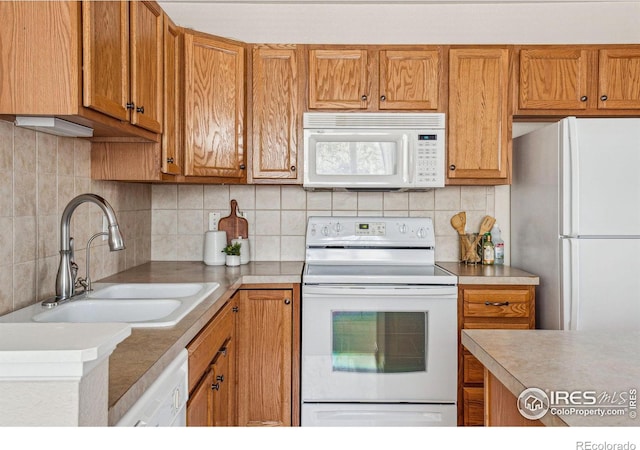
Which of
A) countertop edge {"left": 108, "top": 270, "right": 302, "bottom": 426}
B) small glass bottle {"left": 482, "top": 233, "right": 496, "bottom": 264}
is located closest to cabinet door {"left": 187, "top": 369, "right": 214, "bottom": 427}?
countertop edge {"left": 108, "top": 270, "right": 302, "bottom": 426}

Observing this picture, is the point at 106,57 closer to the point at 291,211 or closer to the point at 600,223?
the point at 291,211

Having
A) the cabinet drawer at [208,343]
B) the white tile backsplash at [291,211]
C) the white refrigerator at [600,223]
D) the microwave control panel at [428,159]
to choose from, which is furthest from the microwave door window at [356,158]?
the cabinet drawer at [208,343]

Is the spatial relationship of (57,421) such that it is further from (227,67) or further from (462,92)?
(462,92)

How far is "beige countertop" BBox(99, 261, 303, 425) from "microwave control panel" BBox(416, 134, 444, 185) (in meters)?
0.83

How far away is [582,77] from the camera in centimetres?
265

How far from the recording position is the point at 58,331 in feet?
2.31

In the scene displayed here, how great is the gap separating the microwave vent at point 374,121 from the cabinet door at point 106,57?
3.70ft

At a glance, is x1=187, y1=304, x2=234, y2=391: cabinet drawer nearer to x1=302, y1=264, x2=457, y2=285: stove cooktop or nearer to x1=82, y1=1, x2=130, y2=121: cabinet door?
x1=302, y1=264, x2=457, y2=285: stove cooktop

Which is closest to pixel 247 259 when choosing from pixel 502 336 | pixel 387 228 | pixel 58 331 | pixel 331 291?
pixel 331 291

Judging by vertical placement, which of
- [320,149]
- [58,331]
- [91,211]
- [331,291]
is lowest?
[331,291]

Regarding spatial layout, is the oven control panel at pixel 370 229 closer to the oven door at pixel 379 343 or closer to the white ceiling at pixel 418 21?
the oven door at pixel 379 343

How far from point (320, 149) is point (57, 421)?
215 centimetres

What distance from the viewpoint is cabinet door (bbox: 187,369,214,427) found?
1448mm

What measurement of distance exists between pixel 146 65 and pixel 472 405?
210 cm
